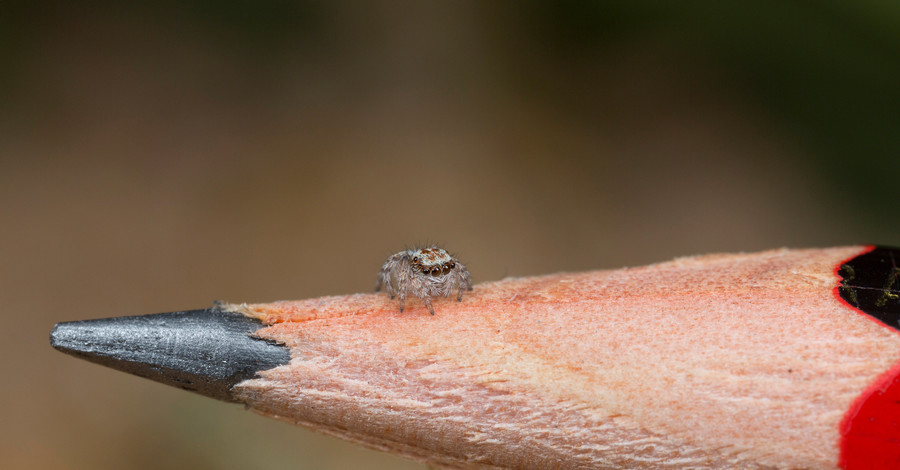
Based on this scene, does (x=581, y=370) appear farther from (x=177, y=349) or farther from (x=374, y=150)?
(x=374, y=150)

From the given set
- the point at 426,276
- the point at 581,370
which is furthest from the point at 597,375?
the point at 426,276

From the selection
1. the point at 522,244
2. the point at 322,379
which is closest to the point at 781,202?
the point at 522,244

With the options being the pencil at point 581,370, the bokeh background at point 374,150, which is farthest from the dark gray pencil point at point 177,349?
the bokeh background at point 374,150

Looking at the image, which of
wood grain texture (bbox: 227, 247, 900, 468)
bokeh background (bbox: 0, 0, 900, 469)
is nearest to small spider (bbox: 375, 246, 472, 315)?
wood grain texture (bbox: 227, 247, 900, 468)

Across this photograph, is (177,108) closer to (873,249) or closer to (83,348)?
(83,348)

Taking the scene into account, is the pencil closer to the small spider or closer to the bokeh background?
the small spider

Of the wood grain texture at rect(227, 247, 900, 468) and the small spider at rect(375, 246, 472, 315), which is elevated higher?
the small spider at rect(375, 246, 472, 315)
